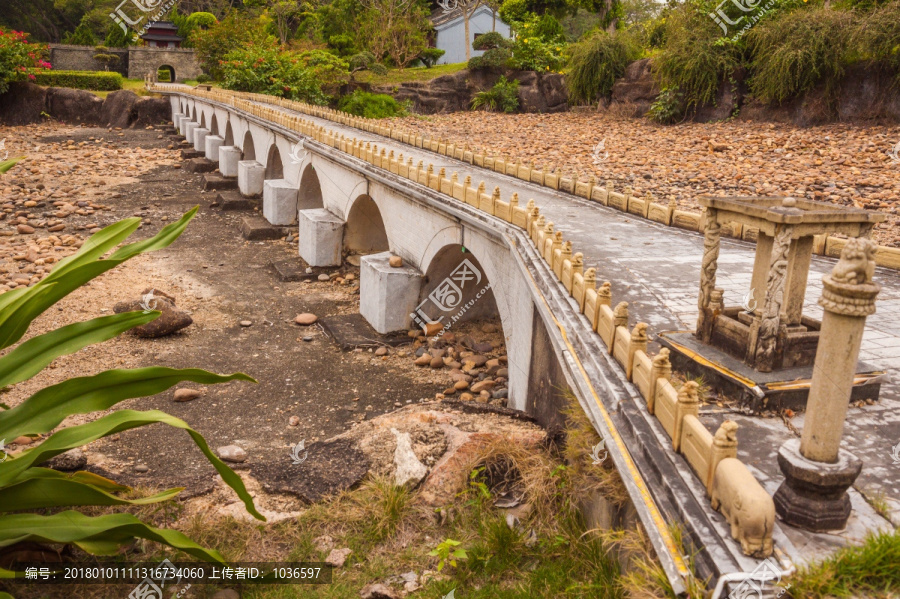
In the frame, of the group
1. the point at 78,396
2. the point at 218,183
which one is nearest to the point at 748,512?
the point at 78,396

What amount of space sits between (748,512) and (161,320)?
40.5 feet

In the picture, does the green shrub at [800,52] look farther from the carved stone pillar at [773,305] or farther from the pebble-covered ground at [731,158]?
the carved stone pillar at [773,305]

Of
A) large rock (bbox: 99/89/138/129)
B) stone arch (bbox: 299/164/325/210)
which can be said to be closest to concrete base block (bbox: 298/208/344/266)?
stone arch (bbox: 299/164/325/210)

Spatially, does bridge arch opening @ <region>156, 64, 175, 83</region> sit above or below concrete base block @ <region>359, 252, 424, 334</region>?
Result: above

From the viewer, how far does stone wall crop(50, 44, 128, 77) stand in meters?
46.3

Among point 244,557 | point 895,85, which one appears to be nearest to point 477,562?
point 244,557

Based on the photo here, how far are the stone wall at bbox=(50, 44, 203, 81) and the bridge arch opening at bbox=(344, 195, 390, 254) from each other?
3551 cm

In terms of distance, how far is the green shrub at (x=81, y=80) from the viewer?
4084 centimetres

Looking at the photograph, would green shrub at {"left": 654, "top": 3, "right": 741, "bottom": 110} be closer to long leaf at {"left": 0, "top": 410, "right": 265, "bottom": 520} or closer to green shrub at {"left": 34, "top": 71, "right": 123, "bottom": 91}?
long leaf at {"left": 0, "top": 410, "right": 265, "bottom": 520}

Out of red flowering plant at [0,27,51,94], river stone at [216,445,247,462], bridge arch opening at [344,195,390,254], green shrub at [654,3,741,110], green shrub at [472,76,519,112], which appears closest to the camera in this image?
river stone at [216,445,247,462]

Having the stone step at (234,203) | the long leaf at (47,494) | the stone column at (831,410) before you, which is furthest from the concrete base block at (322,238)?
the stone column at (831,410)

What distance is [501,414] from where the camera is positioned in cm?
838

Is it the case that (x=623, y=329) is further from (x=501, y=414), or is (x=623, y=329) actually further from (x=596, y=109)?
(x=596, y=109)

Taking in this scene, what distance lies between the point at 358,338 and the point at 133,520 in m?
9.04
